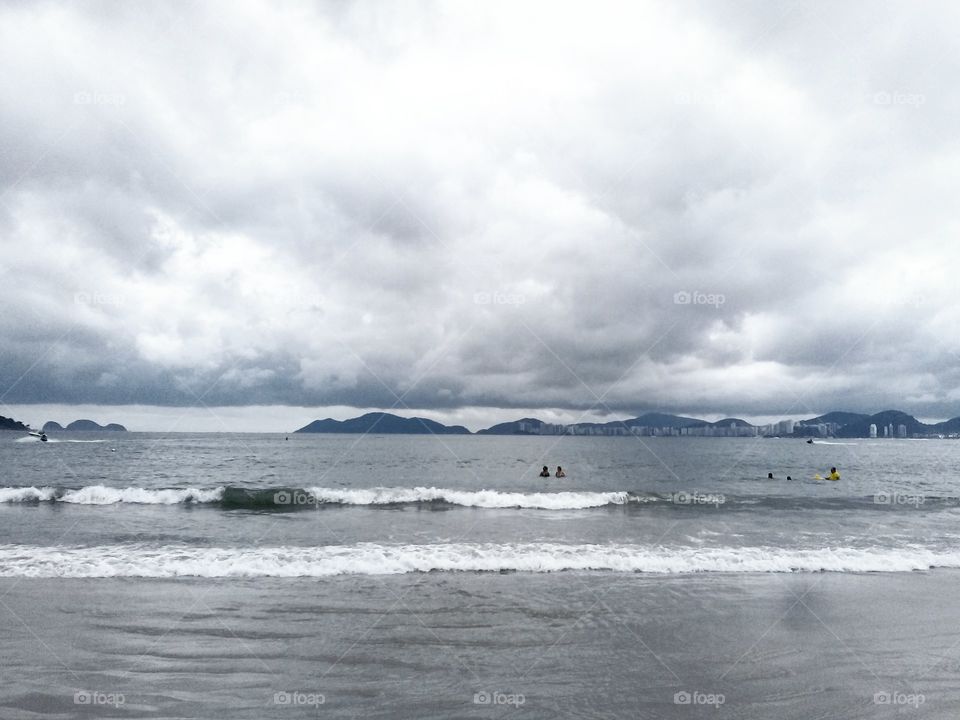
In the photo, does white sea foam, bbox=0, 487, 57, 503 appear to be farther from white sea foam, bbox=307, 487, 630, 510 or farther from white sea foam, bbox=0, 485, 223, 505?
white sea foam, bbox=307, 487, 630, 510

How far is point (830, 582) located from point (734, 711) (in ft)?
33.1

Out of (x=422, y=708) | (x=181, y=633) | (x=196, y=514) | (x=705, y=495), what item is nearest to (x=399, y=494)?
(x=196, y=514)

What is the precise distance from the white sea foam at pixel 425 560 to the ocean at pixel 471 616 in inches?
4.1

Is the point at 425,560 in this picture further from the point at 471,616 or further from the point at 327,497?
the point at 327,497

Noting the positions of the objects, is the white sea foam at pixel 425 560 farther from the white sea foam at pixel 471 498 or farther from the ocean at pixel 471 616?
the white sea foam at pixel 471 498

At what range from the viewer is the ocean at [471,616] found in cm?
836

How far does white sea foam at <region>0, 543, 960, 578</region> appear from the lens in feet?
51.6

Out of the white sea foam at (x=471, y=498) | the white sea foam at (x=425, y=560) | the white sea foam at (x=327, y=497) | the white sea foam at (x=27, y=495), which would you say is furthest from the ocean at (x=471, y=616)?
the white sea foam at (x=471, y=498)

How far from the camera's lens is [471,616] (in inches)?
473

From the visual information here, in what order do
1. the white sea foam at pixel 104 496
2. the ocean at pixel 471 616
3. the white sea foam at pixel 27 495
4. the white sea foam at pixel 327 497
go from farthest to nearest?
the white sea foam at pixel 327 497, the white sea foam at pixel 104 496, the white sea foam at pixel 27 495, the ocean at pixel 471 616

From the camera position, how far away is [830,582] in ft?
51.8

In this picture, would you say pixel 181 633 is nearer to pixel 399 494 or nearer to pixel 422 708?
pixel 422 708

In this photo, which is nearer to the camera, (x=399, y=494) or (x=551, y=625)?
(x=551, y=625)

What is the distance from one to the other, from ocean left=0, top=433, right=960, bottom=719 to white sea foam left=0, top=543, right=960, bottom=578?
4.1 inches
